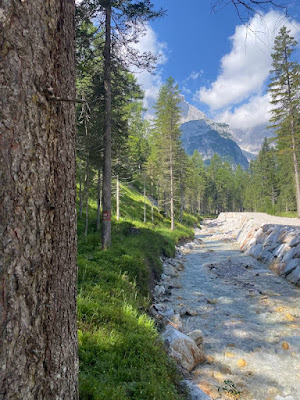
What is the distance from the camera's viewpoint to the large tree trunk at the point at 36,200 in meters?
1.20

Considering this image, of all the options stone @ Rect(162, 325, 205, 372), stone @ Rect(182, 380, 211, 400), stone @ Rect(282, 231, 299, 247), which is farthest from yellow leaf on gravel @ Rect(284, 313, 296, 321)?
stone @ Rect(282, 231, 299, 247)

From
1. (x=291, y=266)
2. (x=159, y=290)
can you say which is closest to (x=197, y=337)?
(x=159, y=290)

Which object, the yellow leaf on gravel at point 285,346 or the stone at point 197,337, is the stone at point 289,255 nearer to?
the yellow leaf on gravel at point 285,346

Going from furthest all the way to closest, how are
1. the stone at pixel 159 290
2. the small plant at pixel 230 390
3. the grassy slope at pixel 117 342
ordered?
the stone at pixel 159 290, the small plant at pixel 230 390, the grassy slope at pixel 117 342

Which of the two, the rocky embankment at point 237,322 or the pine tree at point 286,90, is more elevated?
the pine tree at point 286,90

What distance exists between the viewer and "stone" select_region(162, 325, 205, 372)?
175 inches

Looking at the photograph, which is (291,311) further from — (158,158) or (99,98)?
(158,158)

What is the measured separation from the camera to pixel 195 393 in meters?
3.56

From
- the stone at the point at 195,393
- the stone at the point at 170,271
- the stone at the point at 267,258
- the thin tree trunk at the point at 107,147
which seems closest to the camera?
the stone at the point at 195,393

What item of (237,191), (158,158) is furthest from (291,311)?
(237,191)

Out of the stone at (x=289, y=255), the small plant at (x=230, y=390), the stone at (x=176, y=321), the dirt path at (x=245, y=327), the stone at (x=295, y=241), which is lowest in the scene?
the dirt path at (x=245, y=327)

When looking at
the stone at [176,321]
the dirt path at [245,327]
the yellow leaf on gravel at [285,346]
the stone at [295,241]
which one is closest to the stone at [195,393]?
the dirt path at [245,327]

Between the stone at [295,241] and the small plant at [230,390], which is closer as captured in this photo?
the small plant at [230,390]

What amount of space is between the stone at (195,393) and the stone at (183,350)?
0.61 meters
